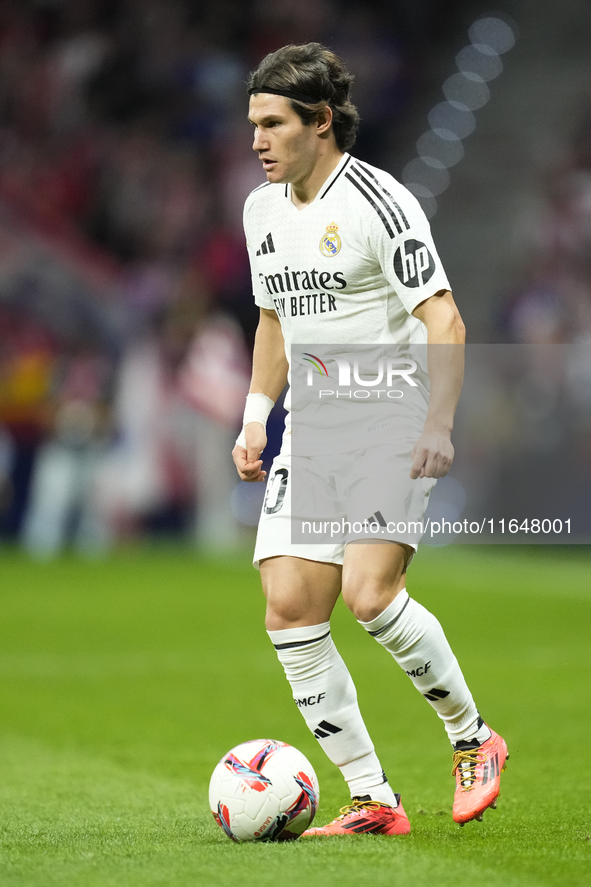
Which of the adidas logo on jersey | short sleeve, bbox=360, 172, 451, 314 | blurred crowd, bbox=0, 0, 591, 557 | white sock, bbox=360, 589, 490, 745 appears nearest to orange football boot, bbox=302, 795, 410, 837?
white sock, bbox=360, 589, 490, 745

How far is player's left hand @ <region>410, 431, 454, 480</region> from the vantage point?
11.1 ft

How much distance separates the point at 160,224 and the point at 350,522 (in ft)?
47.4

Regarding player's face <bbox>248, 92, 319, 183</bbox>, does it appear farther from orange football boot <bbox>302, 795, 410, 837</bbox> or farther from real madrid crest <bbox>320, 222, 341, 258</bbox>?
orange football boot <bbox>302, 795, 410, 837</bbox>

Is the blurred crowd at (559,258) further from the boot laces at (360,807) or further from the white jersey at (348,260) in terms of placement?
the boot laces at (360,807)

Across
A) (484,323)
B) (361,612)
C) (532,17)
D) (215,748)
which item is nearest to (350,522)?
(361,612)

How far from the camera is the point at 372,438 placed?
12.2 feet

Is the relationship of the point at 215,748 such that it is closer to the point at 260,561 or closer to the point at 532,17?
the point at 260,561

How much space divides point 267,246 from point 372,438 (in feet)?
2.24

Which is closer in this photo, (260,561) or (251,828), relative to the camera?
(251,828)

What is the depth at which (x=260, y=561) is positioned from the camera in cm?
375

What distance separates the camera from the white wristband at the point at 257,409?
13.2 ft

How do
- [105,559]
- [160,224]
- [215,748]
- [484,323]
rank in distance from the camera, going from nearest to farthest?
1. [215,748]
2. [105,559]
3. [484,323]
4. [160,224]

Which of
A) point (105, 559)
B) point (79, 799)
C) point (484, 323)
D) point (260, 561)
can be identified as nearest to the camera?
point (260, 561)

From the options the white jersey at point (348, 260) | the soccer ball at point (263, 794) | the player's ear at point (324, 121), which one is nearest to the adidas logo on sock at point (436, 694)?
the soccer ball at point (263, 794)
